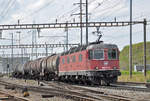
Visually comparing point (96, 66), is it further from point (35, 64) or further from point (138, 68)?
point (138, 68)

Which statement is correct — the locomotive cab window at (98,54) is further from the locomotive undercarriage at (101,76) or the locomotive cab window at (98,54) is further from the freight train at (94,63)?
the locomotive undercarriage at (101,76)

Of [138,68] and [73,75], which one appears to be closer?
[73,75]

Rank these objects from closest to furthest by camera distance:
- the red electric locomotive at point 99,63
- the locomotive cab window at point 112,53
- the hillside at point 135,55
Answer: the red electric locomotive at point 99,63, the locomotive cab window at point 112,53, the hillside at point 135,55

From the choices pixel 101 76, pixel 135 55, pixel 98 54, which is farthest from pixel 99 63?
pixel 135 55

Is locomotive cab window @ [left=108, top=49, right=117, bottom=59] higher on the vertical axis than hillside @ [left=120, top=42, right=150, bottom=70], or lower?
lower

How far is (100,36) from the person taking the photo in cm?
2758

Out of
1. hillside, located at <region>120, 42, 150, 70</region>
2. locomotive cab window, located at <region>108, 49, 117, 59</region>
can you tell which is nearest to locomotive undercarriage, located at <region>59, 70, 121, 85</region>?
locomotive cab window, located at <region>108, 49, 117, 59</region>

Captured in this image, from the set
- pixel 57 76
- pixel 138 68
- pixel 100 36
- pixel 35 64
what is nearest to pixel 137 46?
pixel 138 68

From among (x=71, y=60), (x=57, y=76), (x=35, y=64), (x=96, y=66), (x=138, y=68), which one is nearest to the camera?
(x=96, y=66)

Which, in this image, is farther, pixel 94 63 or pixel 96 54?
pixel 96 54

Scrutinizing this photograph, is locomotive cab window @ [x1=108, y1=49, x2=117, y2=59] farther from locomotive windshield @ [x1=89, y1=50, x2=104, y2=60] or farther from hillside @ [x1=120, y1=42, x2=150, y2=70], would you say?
hillside @ [x1=120, y1=42, x2=150, y2=70]

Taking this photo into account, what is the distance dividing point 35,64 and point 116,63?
21815 millimetres

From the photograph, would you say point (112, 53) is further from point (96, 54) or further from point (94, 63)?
Answer: point (94, 63)

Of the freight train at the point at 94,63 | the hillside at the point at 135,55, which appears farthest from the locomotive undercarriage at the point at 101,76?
the hillside at the point at 135,55
